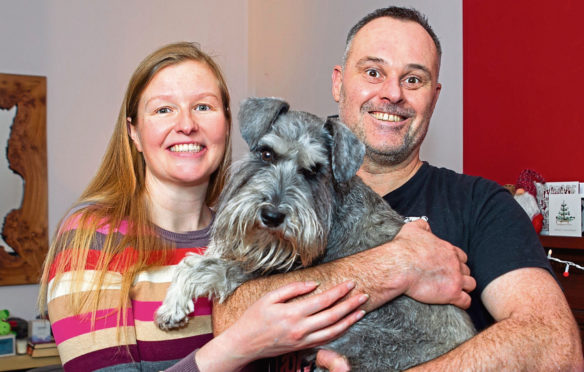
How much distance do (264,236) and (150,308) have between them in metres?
0.55

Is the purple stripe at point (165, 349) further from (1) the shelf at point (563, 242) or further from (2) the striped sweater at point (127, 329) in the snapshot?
(1) the shelf at point (563, 242)

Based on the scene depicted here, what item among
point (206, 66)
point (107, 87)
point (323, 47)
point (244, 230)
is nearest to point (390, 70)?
point (206, 66)

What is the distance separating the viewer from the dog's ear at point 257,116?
2037 mm

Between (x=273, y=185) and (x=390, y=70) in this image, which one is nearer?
(x=273, y=185)

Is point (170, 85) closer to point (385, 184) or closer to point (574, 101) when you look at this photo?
point (385, 184)

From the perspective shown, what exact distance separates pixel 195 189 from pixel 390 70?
1.01 metres

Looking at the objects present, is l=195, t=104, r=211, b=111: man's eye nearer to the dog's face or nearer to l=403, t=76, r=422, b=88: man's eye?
the dog's face

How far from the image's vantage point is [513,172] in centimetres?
374

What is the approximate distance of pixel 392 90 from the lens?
8.33 feet

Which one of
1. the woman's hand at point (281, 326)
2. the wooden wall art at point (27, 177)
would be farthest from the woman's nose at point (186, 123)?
the wooden wall art at point (27, 177)

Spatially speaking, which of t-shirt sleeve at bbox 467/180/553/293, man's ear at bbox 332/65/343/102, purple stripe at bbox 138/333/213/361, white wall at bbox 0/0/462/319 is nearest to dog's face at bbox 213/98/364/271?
purple stripe at bbox 138/333/213/361

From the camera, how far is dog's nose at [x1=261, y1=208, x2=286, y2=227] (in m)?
1.83

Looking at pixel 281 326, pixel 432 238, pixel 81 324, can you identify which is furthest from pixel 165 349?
pixel 432 238

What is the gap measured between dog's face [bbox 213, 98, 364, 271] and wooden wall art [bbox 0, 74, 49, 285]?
439 centimetres
